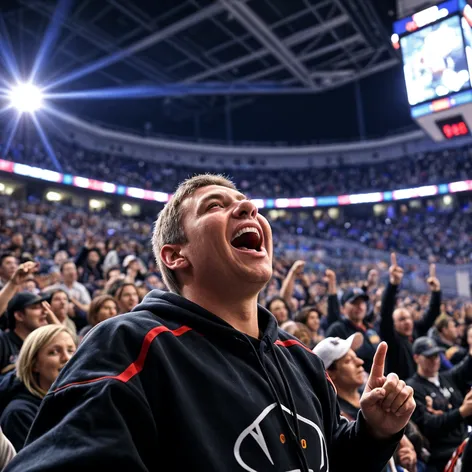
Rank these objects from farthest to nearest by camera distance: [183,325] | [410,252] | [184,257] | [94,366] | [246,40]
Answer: [410,252] → [246,40] → [184,257] → [183,325] → [94,366]

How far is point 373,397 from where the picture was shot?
4.66 ft

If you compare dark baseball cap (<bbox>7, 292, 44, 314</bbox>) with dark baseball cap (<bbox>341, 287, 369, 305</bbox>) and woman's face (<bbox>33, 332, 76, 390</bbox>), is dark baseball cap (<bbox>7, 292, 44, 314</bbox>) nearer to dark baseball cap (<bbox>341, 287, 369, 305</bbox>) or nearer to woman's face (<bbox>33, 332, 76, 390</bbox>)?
woman's face (<bbox>33, 332, 76, 390</bbox>)

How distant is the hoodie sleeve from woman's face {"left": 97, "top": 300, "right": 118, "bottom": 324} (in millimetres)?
2646

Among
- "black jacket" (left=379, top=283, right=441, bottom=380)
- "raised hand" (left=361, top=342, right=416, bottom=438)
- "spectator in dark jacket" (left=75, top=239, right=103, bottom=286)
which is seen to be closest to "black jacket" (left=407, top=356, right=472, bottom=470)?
"black jacket" (left=379, top=283, right=441, bottom=380)

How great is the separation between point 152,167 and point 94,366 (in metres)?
27.1

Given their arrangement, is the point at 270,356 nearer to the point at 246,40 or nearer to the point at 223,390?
the point at 223,390

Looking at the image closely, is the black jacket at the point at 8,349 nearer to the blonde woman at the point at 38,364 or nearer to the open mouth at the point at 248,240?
the blonde woman at the point at 38,364

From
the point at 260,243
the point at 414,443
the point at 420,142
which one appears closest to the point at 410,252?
the point at 420,142

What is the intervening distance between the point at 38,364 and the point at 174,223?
1330 mm

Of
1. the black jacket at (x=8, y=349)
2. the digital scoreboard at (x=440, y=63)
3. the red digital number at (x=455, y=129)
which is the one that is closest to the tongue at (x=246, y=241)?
the black jacket at (x=8, y=349)

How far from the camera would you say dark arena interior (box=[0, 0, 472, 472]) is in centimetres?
116

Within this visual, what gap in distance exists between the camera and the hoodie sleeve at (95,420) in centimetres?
96

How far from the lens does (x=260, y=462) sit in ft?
3.73

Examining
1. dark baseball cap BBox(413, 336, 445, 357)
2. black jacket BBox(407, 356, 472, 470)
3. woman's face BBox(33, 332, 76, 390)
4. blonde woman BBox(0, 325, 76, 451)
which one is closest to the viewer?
blonde woman BBox(0, 325, 76, 451)
